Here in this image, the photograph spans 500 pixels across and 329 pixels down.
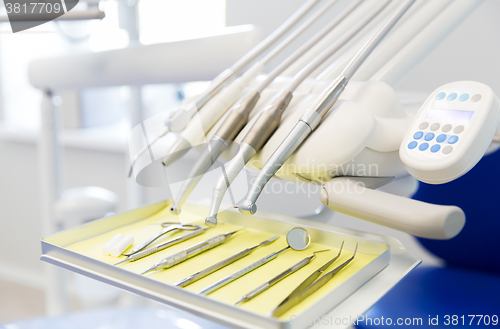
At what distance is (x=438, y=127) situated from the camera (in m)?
0.38

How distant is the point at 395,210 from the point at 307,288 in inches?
3.5

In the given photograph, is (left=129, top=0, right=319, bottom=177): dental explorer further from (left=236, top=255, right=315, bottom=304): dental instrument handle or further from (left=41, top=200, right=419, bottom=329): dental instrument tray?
(left=236, top=255, right=315, bottom=304): dental instrument handle

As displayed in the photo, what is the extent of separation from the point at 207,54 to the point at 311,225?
32 centimetres

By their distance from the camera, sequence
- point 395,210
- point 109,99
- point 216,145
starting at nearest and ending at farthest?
point 395,210
point 216,145
point 109,99

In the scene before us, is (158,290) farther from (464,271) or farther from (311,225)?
(464,271)

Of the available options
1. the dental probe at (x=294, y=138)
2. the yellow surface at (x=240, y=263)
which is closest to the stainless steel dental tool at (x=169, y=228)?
the yellow surface at (x=240, y=263)

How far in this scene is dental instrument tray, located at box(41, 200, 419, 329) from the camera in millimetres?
325

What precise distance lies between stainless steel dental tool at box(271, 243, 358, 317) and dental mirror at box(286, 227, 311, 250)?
0.13 feet

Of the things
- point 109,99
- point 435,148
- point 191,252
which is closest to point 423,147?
point 435,148

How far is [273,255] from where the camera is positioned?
0.41 meters

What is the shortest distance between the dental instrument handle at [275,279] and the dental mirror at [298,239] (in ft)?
0.08

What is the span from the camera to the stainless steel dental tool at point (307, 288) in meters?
0.32

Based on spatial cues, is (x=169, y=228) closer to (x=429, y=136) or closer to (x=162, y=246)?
(x=162, y=246)

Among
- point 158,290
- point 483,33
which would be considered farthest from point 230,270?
point 483,33
